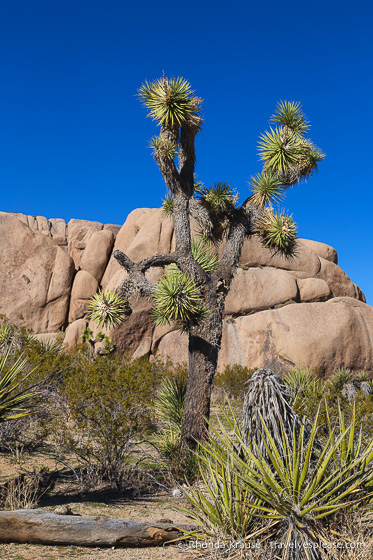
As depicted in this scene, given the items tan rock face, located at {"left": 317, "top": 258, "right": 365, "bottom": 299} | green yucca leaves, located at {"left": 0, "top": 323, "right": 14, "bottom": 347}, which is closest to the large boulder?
tan rock face, located at {"left": 317, "top": 258, "right": 365, "bottom": 299}

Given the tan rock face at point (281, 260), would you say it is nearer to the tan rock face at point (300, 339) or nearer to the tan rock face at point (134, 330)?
the tan rock face at point (300, 339)

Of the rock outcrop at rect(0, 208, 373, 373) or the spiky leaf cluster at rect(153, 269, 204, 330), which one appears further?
the rock outcrop at rect(0, 208, 373, 373)

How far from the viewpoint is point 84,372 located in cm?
874

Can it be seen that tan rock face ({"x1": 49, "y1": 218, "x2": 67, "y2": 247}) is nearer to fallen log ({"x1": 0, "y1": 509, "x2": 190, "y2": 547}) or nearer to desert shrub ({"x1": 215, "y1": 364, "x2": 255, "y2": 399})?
desert shrub ({"x1": 215, "y1": 364, "x2": 255, "y2": 399})

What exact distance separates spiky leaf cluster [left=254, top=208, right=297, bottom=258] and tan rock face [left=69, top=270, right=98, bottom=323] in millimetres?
17794

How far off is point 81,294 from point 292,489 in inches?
935

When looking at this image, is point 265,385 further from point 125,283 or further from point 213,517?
point 125,283

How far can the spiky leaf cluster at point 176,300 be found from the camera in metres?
7.93

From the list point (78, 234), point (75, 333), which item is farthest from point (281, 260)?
point (78, 234)

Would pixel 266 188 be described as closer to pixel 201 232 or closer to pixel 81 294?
pixel 201 232

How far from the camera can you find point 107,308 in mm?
8469

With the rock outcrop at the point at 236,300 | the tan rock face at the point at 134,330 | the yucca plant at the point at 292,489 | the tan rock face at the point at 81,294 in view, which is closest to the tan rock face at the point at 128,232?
the rock outcrop at the point at 236,300

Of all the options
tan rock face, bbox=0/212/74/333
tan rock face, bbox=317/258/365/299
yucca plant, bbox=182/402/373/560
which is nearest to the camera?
Answer: yucca plant, bbox=182/402/373/560

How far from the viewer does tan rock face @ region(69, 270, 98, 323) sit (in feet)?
86.9
